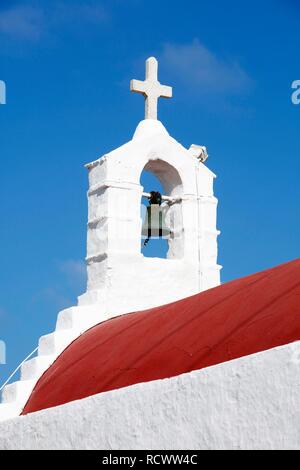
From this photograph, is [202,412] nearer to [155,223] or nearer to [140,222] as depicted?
[140,222]

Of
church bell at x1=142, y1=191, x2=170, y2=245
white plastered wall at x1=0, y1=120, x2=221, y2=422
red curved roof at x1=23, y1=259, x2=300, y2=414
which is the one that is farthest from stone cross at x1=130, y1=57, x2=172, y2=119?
red curved roof at x1=23, y1=259, x2=300, y2=414

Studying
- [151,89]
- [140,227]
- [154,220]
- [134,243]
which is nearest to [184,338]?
[134,243]

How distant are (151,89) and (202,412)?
4.86 metres

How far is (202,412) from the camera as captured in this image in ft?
15.2

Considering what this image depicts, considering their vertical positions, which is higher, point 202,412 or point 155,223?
point 155,223

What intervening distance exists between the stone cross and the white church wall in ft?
12.8

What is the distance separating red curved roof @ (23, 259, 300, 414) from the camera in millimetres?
4957

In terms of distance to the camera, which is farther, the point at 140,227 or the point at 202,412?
the point at 140,227

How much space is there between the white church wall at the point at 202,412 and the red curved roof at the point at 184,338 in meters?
0.29

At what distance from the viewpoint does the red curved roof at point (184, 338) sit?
4.96 metres

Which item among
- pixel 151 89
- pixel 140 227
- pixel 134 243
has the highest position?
pixel 151 89

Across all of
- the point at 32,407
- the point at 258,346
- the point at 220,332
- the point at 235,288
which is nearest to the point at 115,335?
the point at 32,407

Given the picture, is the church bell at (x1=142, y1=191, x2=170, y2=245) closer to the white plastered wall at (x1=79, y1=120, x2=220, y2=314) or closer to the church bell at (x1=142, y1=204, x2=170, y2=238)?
the church bell at (x1=142, y1=204, x2=170, y2=238)

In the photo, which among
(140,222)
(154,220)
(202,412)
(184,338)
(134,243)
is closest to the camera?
(202,412)
